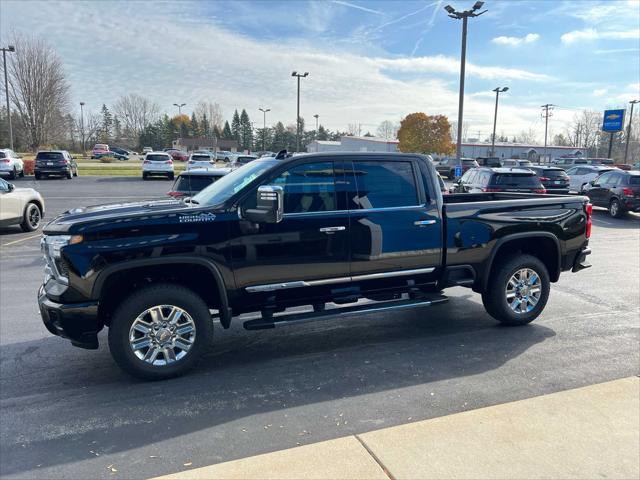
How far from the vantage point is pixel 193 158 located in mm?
35125

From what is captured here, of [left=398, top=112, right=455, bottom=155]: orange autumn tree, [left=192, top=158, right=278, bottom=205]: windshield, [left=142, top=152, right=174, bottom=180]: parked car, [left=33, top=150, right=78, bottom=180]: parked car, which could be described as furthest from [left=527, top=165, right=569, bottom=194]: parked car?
[left=398, top=112, right=455, bottom=155]: orange autumn tree

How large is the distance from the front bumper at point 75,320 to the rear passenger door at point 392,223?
2.36 meters

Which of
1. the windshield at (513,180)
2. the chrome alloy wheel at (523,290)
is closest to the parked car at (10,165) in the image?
the windshield at (513,180)

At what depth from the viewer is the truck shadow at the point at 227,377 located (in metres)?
3.52

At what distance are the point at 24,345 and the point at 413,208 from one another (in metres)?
4.27

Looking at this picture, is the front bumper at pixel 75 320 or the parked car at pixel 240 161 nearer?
the front bumper at pixel 75 320

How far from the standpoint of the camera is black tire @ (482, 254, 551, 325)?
18.4 feet

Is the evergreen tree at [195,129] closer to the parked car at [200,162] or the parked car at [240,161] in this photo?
the parked car at [240,161]

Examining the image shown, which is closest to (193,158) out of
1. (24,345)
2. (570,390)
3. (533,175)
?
(533,175)

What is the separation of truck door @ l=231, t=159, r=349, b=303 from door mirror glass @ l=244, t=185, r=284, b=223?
0.42ft

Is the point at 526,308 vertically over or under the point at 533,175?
under

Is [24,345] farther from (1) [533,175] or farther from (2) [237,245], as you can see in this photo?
(1) [533,175]

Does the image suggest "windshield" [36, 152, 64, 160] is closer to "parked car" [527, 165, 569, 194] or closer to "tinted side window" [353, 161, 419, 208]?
"parked car" [527, 165, 569, 194]

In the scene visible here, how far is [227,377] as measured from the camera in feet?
14.6
